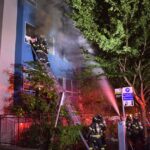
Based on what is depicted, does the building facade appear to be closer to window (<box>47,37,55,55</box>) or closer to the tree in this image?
window (<box>47,37,55,55</box>)

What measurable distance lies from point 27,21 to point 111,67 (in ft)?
29.1

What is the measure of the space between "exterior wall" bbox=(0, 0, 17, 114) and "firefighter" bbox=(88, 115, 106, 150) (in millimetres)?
8043

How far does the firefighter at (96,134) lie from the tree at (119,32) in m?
2.65

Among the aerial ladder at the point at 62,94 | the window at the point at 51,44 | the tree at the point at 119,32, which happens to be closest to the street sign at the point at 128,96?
the tree at the point at 119,32

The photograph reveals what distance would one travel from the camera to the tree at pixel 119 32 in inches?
516

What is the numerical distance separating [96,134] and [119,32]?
3.94m

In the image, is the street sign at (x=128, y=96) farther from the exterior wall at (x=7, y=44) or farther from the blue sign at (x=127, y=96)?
the exterior wall at (x=7, y=44)

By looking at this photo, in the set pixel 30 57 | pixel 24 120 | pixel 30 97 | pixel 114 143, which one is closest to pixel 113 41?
pixel 114 143

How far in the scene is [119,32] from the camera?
12938 millimetres

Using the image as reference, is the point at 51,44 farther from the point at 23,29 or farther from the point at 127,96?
the point at 127,96

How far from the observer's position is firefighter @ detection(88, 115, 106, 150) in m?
12.1

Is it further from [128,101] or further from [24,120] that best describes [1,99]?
[128,101]

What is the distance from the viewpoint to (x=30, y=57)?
68.7 feet

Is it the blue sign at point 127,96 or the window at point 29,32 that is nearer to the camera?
the blue sign at point 127,96
